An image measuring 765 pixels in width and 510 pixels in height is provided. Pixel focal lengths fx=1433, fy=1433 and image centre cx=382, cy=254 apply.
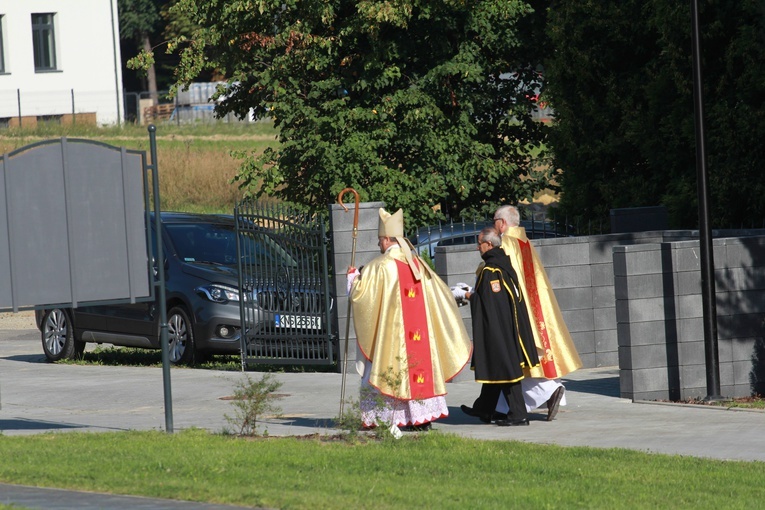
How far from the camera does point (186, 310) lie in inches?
618

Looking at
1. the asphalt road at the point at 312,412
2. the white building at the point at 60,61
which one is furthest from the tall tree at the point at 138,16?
the asphalt road at the point at 312,412

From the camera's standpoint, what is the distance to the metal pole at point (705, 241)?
39.8ft

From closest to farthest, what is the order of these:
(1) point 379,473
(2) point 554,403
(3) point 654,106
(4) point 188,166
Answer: (1) point 379,473
(2) point 554,403
(3) point 654,106
(4) point 188,166

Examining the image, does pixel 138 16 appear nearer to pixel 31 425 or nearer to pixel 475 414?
pixel 31 425

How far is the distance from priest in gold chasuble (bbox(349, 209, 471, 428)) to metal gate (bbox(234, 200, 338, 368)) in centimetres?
406

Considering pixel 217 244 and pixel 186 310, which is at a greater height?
pixel 217 244

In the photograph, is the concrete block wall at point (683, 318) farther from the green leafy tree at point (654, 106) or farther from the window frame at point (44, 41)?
the window frame at point (44, 41)

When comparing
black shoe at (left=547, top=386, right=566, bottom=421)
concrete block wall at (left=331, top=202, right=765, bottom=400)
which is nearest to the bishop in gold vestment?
black shoe at (left=547, top=386, right=566, bottom=421)

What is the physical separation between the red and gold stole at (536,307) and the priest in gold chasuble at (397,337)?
1129 mm

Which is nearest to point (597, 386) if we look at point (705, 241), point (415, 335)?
point (705, 241)

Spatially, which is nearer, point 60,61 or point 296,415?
point 296,415

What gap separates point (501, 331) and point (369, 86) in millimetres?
8678

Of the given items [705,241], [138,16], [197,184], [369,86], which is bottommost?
[705,241]

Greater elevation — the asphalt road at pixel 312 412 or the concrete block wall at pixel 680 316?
the concrete block wall at pixel 680 316
